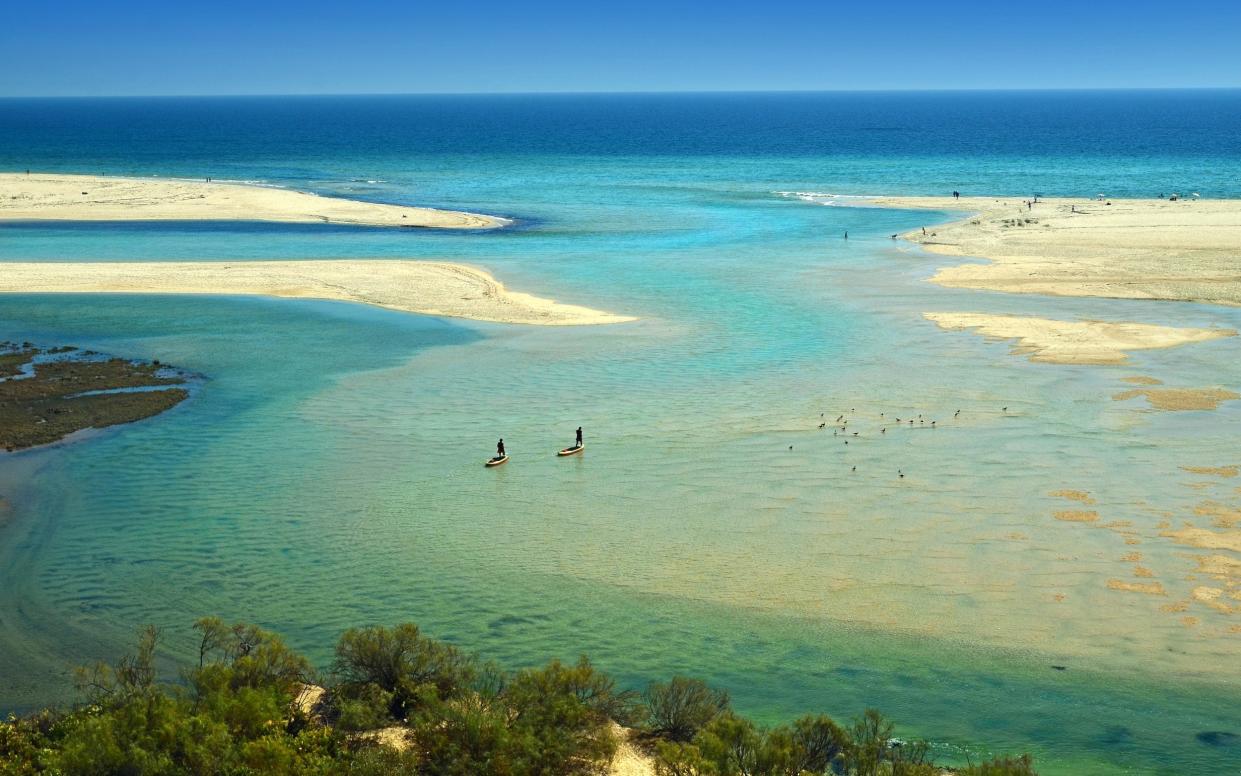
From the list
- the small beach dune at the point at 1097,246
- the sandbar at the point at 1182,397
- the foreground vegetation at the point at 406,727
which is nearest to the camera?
the foreground vegetation at the point at 406,727

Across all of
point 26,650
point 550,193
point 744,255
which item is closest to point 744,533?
point 26,650

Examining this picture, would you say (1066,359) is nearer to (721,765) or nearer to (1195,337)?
(1195,337)

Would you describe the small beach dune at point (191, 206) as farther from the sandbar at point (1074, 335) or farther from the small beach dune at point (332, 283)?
the sandbar at point (1074, 335)

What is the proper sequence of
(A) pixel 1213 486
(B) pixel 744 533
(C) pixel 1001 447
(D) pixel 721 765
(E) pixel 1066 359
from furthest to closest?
(E) pixel 1066 359 → (C) pixel 1001 447 → (A) pixel 1213 486 → (B) pixel 744 533 → (D) pixel 721 765

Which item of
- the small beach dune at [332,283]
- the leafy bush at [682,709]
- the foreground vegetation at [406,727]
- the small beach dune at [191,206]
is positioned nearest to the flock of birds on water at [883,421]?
the foreground vegetation at [406,727]

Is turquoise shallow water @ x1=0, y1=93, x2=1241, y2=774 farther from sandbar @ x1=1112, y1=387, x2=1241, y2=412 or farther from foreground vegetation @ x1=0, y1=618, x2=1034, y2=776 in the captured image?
foreground vegetation @ x1=0, y1=618, x2=1034, y2=776

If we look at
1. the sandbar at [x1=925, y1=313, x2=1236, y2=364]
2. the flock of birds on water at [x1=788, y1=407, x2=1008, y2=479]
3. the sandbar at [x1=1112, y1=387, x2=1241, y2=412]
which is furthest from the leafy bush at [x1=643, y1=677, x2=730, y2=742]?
the sandbar at [x1=925, y1=313, x2=1236, y2=364]
